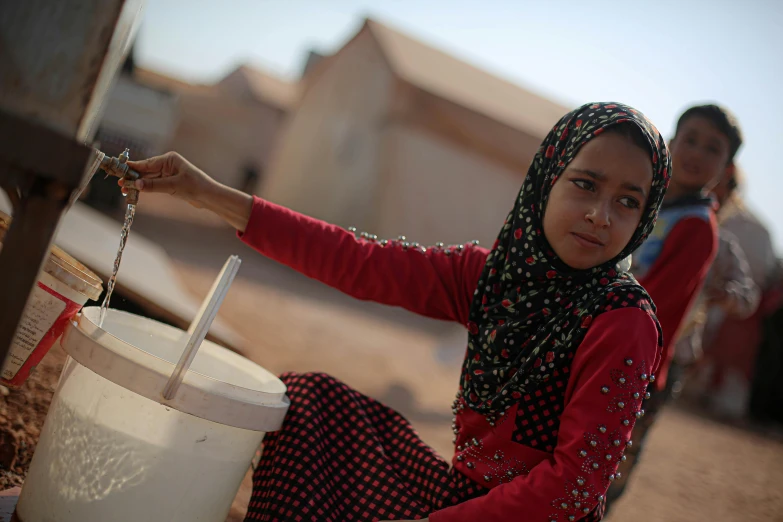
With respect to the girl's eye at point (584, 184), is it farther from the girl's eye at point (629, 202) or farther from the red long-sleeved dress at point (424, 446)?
the red long-sleeved dress at point (424, 446)

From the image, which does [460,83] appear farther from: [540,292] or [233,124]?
[233,124]

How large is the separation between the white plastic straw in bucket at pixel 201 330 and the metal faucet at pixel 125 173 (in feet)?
0.78

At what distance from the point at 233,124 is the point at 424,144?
8692mm

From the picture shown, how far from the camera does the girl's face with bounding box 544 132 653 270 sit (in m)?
1.45

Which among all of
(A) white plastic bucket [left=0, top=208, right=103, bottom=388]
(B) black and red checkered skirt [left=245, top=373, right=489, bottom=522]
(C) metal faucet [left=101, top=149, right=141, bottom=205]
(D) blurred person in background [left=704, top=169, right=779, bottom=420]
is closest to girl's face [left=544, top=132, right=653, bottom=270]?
(B) black and red checkered skirt [left=245, top=373, right=489, bottom=522]

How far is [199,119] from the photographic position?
15.8m

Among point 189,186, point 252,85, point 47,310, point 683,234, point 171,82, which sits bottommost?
point 47,310

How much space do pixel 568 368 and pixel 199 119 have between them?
15643 millimetres

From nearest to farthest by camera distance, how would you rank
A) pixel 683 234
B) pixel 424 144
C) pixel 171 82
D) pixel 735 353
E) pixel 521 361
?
pixel 521 361 → pixel 683 234 → pixel 424 144 → pixel 735 353 → pixel 171 82

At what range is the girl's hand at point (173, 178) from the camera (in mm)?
1410

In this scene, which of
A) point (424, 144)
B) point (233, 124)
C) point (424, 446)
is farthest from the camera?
point (233, 124)

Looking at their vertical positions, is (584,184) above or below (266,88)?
below

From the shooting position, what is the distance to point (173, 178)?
1450mm

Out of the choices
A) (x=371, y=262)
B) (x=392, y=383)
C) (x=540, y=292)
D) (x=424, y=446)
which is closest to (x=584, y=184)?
(x=540, y=292)
